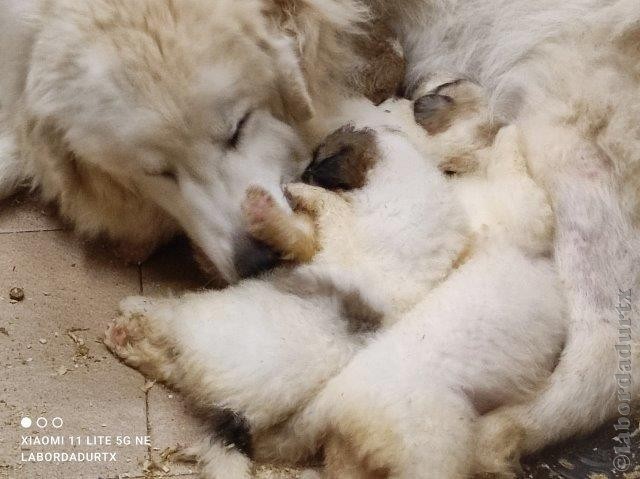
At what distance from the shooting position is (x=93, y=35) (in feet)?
4.75

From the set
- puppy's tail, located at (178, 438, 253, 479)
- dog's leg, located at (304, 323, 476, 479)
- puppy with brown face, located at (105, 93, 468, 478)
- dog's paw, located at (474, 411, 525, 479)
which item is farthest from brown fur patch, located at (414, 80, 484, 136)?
puppy's tail, located at (178, 438, 253, 479)

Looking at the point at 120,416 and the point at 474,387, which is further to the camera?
the point at 120,416

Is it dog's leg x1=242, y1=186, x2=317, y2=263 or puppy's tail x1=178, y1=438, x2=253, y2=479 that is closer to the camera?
puppy's tail x1=178, y1=438, x2=253, y2=479

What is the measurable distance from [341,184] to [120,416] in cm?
65

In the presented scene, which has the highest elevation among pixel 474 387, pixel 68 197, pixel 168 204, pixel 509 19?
pixel 509 19

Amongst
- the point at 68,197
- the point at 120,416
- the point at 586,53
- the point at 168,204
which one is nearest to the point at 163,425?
the point at 120,416

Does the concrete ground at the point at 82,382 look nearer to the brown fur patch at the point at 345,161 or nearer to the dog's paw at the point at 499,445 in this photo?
the dog's paw at the point at 499,445

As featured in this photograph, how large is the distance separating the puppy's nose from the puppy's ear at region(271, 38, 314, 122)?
0.33m

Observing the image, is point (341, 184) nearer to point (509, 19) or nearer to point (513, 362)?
point (513, 362)

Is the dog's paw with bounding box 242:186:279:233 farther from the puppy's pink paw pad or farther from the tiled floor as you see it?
the tiled floor

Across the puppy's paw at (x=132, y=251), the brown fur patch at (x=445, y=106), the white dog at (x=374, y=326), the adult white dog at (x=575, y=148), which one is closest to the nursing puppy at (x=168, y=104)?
the puppy's paw at (x=132, y=251)

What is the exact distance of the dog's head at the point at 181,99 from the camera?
1.44 metres

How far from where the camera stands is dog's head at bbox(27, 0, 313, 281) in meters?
1.44

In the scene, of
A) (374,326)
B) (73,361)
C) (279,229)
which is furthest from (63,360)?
(374,326)
